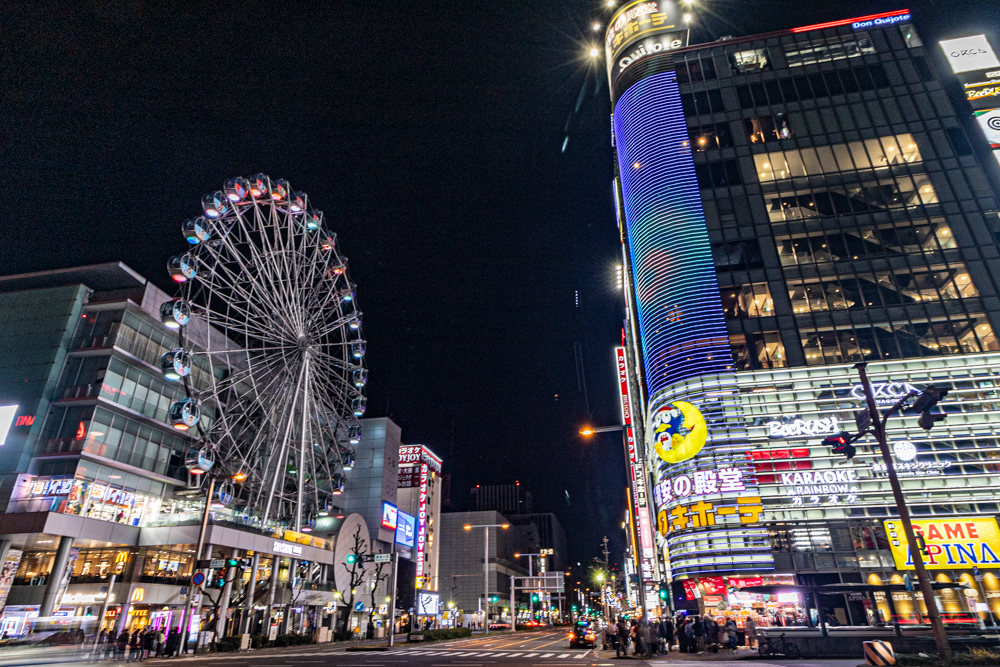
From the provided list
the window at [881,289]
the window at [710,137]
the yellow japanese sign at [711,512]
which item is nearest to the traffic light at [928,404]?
the yellow japanese sign at [711,512]

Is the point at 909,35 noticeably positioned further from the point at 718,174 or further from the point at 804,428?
the point at 804,428

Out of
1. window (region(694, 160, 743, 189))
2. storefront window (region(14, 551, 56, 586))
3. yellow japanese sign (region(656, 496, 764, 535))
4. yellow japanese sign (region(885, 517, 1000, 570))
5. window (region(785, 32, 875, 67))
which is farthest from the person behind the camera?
window (region(785, 32, 875, 67))

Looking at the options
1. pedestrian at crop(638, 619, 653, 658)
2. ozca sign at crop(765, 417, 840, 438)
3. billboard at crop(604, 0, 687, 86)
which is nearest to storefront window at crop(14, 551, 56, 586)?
pedestrian at crop(638, 619, 653, 658)

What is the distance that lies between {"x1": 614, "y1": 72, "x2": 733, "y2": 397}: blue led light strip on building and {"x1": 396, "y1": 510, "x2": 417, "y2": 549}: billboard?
49981mm

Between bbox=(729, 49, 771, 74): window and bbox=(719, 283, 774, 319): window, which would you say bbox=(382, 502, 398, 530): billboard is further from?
bbox=(729, 49, 771, 74): window

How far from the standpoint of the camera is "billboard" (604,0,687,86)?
62.6m

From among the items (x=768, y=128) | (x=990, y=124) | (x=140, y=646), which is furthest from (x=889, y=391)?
(x=140, y=646)

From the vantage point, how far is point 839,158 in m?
50.1

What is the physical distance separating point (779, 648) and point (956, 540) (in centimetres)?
876

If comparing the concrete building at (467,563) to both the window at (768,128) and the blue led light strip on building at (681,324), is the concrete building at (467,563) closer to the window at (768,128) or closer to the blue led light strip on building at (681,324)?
the blue led light strip on building at (681,324)

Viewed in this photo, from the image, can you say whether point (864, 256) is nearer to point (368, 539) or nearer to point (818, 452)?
point (818, 452)

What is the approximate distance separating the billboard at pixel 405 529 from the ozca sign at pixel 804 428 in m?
57.4

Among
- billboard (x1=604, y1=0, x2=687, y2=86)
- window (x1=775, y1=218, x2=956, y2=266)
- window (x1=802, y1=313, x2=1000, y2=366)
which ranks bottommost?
window (x1=802, y1=313, x2=1000, y2=366)

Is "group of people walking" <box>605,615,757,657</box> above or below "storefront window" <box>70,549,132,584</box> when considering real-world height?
below
